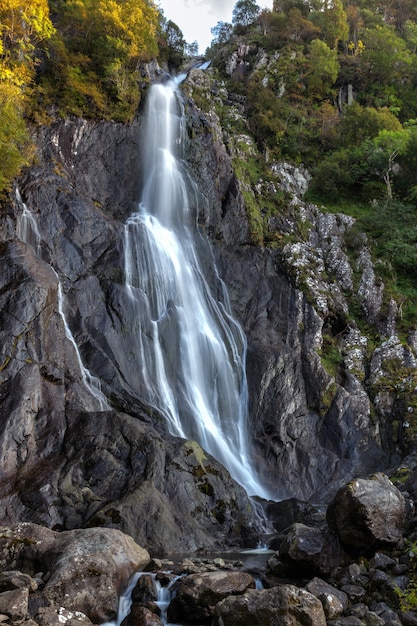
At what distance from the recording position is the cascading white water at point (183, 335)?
15406mm

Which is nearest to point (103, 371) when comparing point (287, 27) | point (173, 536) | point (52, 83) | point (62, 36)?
point (173, 536)

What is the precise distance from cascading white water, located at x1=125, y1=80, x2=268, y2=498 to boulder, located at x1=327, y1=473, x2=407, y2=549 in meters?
6.79

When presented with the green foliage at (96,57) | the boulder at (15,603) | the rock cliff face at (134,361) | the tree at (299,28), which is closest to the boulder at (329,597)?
the boulder at (15,603)

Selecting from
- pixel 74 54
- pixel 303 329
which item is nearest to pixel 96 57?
pixel 74 54

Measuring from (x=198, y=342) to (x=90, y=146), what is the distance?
10460mm

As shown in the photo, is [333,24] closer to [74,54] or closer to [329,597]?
[74,54]

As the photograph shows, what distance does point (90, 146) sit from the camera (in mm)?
21188

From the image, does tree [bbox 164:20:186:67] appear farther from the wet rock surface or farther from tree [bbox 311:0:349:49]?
the wet rock surface

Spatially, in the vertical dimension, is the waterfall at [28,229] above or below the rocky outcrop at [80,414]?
above

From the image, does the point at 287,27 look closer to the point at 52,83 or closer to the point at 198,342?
the point at 52,83

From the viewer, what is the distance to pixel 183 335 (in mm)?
17297

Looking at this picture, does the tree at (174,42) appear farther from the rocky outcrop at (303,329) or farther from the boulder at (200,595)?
the boulder at (200,595)

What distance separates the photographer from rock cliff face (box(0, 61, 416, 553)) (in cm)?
1112

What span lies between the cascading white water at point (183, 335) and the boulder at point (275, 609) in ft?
27.2
